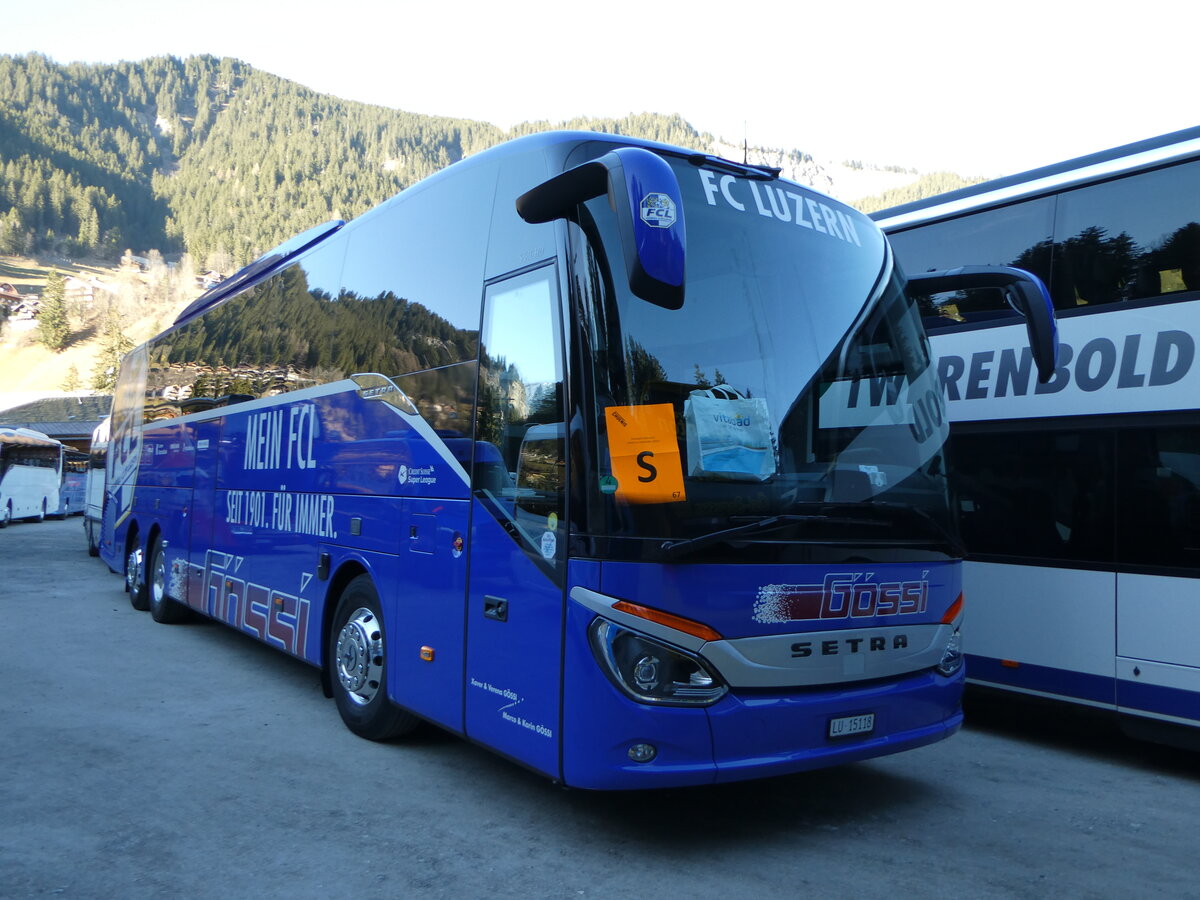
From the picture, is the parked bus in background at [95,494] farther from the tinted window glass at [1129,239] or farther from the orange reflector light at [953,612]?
the orange reflector light at [953,612]

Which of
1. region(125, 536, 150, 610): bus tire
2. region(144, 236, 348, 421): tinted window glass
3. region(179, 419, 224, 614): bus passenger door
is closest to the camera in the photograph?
region(144, 236, 348, 421): tinted window glass

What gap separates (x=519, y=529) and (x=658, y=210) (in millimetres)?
1695

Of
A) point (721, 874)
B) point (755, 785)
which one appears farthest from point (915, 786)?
point (721, 874)

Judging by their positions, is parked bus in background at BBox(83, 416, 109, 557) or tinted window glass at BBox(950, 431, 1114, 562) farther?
parked bus in background at BBox(83, 416, 109, 557)

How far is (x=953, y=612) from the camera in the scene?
5.26 m

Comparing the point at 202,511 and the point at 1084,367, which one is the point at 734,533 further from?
the point at 202,511

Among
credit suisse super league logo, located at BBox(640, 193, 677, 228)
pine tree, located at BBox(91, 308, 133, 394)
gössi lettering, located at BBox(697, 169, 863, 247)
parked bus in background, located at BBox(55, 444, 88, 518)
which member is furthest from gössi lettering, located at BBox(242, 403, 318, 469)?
pine tree, located at BBox(91, 308, 133, 394)

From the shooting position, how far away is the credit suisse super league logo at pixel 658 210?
3682 mm

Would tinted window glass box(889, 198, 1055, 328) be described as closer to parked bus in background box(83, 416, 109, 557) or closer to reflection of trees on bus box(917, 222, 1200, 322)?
reflection of trees on bus box(917, 222, 1200, 322)

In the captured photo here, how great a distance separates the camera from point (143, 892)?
399 centimetres

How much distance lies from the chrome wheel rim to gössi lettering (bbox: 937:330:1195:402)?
13.2 feet

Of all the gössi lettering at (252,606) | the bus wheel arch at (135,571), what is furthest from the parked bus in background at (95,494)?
the gössi lettering at (252,606)

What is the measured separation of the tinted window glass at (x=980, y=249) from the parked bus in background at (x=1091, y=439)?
16mm

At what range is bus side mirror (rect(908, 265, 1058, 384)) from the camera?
5.47m
